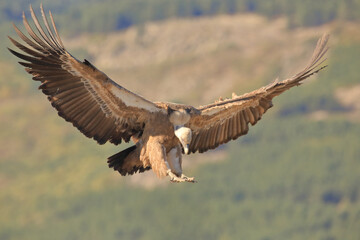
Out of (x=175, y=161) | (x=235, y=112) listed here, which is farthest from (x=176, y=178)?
(x=235, y=112)

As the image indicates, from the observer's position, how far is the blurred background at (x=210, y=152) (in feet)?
436

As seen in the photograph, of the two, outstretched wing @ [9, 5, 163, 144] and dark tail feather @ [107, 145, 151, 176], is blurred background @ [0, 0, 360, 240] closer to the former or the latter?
dark tail feather @ [107, 145, 151, 176]

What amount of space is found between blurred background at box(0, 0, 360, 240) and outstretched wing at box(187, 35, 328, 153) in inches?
3780

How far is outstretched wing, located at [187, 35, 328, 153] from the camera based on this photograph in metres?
19.2

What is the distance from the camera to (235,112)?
19734mm

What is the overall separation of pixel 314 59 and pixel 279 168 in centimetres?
13140

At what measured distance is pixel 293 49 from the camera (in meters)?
152

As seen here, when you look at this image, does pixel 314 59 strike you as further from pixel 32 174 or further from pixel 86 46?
pixel 86 46

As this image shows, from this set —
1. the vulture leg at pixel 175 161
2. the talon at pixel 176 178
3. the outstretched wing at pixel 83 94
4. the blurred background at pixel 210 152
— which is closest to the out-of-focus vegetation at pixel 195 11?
the blurred background at pixel 210 152

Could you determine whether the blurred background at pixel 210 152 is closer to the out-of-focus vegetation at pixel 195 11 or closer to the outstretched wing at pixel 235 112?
the out-of-focus vegetation at pixel 195 11

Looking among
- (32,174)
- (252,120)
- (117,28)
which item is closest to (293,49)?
(117,28)

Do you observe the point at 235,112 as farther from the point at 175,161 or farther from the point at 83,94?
the point at 83,94

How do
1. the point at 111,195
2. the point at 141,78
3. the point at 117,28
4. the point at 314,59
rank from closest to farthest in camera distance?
1. the point at 314,59
2. the point at 111,195
3. the point at 141,78
4. the point at 117,28

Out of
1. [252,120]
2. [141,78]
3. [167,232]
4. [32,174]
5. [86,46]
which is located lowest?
[252,120]
